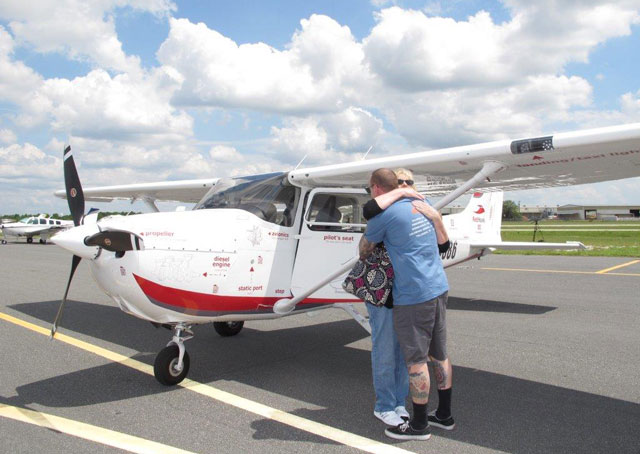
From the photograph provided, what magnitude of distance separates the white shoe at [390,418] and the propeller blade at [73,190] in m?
3.19

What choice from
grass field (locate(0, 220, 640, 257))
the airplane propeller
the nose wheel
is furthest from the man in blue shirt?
grass field (locate(0, 220, 640, 257))

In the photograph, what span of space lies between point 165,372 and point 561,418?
3098 millimetres

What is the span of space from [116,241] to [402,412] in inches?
97.2

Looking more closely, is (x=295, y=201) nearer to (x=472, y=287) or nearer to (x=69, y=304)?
(x=69, y=304)

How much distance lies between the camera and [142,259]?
3945mm

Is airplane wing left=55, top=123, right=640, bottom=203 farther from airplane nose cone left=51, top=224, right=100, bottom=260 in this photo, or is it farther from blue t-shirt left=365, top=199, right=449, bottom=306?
airplane nose cone left=51, top=224, right=100, bottom=260

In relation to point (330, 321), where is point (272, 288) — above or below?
above

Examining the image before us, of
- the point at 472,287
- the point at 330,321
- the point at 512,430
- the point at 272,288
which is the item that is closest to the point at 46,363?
the point at 272,288

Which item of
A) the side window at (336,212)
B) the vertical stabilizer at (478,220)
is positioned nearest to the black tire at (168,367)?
the side window at (336,212)

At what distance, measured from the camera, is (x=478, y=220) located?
28.6 feet

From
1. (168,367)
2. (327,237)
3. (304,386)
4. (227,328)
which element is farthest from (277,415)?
(227,328)

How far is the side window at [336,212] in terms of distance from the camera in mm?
5082

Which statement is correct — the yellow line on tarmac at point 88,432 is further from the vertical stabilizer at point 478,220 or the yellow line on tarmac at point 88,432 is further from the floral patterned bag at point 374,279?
the vertical stabilizer at point 478,220

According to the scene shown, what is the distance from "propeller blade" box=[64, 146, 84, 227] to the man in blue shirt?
9.55 feet
